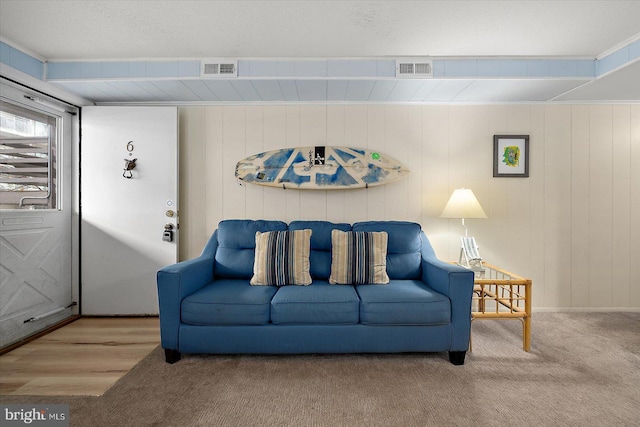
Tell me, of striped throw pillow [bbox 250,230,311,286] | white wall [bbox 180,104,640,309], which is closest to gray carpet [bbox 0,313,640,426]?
striped throw pillow [bbox 250,230,311,286]

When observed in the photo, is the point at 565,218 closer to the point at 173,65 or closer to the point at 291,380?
the point at 291,380

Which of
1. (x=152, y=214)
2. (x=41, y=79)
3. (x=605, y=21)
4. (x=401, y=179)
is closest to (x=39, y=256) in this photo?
(x=152, y=214)

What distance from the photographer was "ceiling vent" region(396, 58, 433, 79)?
8.94ft

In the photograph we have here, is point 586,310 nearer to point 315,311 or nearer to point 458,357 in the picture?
point 458,357

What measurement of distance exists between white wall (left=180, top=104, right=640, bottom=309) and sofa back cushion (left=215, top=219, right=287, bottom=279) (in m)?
0.39

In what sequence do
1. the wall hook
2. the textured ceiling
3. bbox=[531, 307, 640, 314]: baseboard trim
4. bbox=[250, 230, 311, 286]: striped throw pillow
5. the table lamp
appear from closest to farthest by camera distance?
the textured ceiling → bbox=[250, 230, 311, 286]: striped throw pillow → the table lamp → the wall hook → bbox=[531, 307, 640, 314]: baseboard trim

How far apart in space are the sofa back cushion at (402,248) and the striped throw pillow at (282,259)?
2.08 feet

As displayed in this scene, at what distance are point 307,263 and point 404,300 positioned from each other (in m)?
0.85

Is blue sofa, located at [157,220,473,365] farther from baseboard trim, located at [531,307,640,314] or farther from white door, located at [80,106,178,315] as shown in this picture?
baseboard trim, located at [531,307,640,314]

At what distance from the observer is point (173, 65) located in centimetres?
277

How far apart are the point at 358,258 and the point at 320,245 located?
1.33 ft

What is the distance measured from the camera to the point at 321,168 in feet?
10.6

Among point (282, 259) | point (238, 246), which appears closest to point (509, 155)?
point (282, 259)

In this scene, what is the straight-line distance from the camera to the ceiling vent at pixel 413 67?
2725 mm
